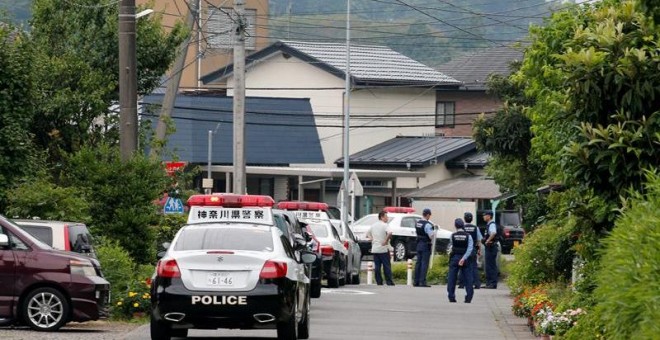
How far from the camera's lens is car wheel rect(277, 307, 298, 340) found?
1670 cm

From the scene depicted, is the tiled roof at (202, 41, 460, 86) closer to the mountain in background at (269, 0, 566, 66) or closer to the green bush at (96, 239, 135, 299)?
the mountain in background at (269, 0, 566, 66)

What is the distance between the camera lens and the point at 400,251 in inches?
2048

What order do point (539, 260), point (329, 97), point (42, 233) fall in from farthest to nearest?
point (329, 97)
point (539, 260)
point (42, 233)

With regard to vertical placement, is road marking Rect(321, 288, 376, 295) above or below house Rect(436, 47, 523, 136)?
below

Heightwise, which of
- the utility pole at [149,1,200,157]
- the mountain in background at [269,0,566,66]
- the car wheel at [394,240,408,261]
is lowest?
the car wheel at [394,240,408,261]

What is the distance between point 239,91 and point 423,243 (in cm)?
573

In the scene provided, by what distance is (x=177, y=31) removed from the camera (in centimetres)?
3225

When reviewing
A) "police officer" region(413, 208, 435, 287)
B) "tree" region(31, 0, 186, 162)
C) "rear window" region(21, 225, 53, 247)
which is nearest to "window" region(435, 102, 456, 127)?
"police officer" region(413, 208, 435, 287)

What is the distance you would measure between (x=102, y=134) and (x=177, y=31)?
309 cm

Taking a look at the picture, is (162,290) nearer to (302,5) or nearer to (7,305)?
(7,305)

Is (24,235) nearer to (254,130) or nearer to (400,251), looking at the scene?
(400,251)

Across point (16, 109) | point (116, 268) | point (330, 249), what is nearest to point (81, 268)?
point (116, 268)

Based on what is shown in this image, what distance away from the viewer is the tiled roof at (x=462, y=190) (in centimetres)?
5856

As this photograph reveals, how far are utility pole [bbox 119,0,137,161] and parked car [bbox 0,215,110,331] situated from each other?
562 centimetres
